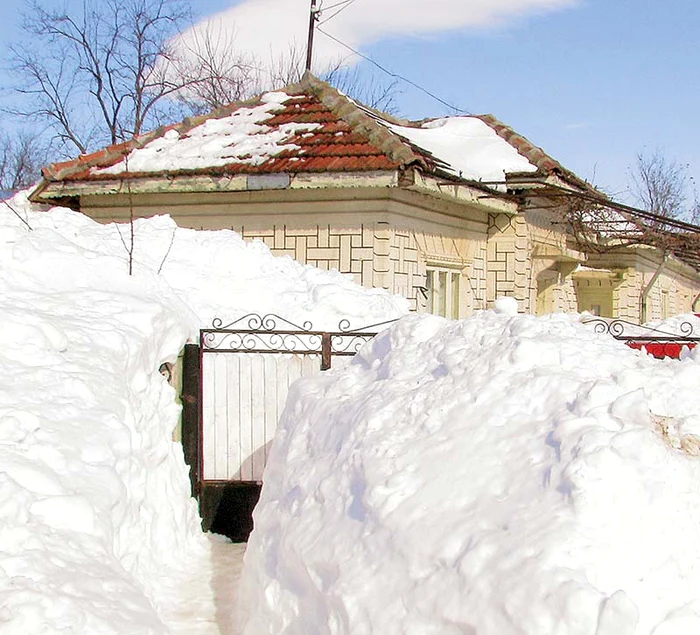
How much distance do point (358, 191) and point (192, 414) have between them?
4.04m

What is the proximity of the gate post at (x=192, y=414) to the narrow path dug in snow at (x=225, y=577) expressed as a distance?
21.3 inches

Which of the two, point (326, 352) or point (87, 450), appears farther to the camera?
point (326, 352)

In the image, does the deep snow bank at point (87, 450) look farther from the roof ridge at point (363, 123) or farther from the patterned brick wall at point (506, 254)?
the patterned brick wall at point (506, 254)

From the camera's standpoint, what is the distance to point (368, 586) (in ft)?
12.0

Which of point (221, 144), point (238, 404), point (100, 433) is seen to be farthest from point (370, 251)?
point (100, 433)

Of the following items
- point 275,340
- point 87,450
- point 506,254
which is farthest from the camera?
point 506,254

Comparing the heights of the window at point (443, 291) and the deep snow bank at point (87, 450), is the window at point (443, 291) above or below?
above

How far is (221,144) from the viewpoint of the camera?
441 inches

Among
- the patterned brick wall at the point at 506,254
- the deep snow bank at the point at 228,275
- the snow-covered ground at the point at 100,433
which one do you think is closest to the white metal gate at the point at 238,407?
the snow-covered ground at the point at 100,433

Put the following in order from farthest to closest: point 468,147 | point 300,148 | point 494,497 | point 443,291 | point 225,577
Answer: point 468,147 → point 443,291 → point 300,148 → point 225,577 → point 494,497

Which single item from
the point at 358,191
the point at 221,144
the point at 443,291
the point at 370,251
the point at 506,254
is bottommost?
the point at 443,291

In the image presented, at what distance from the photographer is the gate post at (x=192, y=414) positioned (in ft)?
23.6

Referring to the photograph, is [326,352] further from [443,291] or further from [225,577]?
[443,291]

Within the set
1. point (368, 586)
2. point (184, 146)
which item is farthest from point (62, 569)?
point (184, 146)
